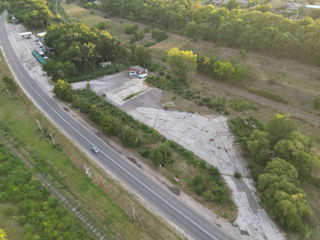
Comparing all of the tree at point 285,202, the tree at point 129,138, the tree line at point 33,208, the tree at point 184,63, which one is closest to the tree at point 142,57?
the tree at point 184,63

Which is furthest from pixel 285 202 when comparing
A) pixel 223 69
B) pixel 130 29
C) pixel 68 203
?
pixel 130 29

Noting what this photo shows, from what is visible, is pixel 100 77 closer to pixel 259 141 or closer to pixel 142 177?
pixel 142 177

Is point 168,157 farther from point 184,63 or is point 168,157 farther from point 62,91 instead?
point 62,91

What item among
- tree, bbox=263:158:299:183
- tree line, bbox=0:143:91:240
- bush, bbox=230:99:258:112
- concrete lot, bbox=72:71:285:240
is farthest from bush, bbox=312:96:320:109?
tree line, bbox=0:143:91:240

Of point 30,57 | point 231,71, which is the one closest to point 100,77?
point 30,57

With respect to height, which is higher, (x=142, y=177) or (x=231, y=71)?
(x=231, y=71)

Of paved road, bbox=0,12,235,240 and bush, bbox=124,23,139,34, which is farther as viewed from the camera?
bush, bbox=124,23,139,34

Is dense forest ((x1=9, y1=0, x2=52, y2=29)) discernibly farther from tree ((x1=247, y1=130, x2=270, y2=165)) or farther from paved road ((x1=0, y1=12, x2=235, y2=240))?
tree ((x1=247, y1=130, x2=270, y2=165))
